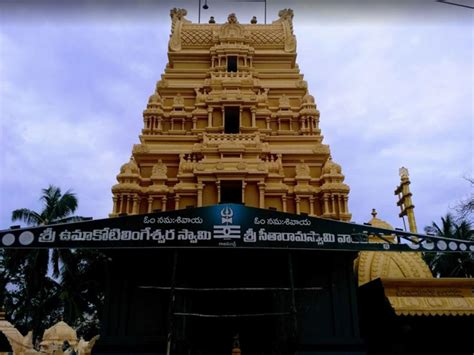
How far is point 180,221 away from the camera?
10664mm

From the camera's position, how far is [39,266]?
85.0 ft

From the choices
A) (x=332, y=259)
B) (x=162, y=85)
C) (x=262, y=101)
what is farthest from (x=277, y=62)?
(x=332, y=259)

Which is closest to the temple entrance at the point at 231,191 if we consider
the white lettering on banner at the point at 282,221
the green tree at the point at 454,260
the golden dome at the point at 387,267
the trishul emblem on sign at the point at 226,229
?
the golden dome at the point at 387,267

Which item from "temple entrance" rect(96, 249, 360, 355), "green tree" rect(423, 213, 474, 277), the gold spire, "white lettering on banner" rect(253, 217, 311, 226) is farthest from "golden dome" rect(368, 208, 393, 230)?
"green tree" rect(423, 213, 474, 277)

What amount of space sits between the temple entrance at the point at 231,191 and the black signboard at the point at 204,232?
8.71 meters

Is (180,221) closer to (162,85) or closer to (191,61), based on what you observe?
(162,85)

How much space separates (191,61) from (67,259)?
13.6m

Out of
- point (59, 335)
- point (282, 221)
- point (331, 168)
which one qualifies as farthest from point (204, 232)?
point (331, 168)

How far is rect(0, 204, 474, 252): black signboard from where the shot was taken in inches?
409

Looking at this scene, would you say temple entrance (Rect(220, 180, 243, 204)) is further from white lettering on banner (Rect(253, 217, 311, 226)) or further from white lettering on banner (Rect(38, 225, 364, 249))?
white lettering on banner (Rect(38, 225, 364, 249))

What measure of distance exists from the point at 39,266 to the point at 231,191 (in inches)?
520

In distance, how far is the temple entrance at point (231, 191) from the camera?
19.6 metres

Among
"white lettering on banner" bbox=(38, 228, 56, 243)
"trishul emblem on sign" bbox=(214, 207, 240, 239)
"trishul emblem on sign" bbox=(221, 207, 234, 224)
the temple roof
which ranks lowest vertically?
"white lettering on banner" bbox=(38, 228, 56, 243)

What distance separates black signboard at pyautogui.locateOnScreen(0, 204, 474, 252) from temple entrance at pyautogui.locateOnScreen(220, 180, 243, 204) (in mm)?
8714
